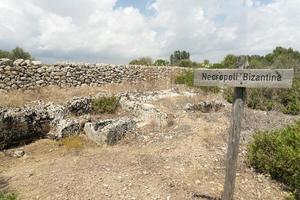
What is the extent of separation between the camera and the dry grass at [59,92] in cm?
1254

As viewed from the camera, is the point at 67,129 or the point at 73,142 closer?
the point at 73,142

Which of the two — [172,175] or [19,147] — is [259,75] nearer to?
[172,175]

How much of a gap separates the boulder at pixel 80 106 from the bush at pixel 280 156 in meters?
5.90

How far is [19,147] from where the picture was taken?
8523 millimetres

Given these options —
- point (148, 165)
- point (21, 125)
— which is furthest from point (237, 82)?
point (21, 125)

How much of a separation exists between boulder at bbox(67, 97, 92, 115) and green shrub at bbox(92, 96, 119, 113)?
0.16 m

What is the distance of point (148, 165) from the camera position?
6.23m

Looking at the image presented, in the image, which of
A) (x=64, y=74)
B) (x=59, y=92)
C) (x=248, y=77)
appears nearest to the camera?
(x=248, y=77)

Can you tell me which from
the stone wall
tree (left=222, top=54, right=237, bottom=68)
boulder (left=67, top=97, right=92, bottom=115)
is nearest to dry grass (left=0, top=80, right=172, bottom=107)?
the stone wall

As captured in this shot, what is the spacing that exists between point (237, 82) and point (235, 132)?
0.72m

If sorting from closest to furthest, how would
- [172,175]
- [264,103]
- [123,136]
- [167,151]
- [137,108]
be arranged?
1. [172,175]
2. [167,151]
3. [123,136]
4. [137,108]
5. [264,103]

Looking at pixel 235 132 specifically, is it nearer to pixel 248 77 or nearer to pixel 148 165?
pixel 248 77

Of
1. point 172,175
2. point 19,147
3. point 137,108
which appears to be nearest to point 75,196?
point 172,175

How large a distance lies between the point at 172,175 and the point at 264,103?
681cm
